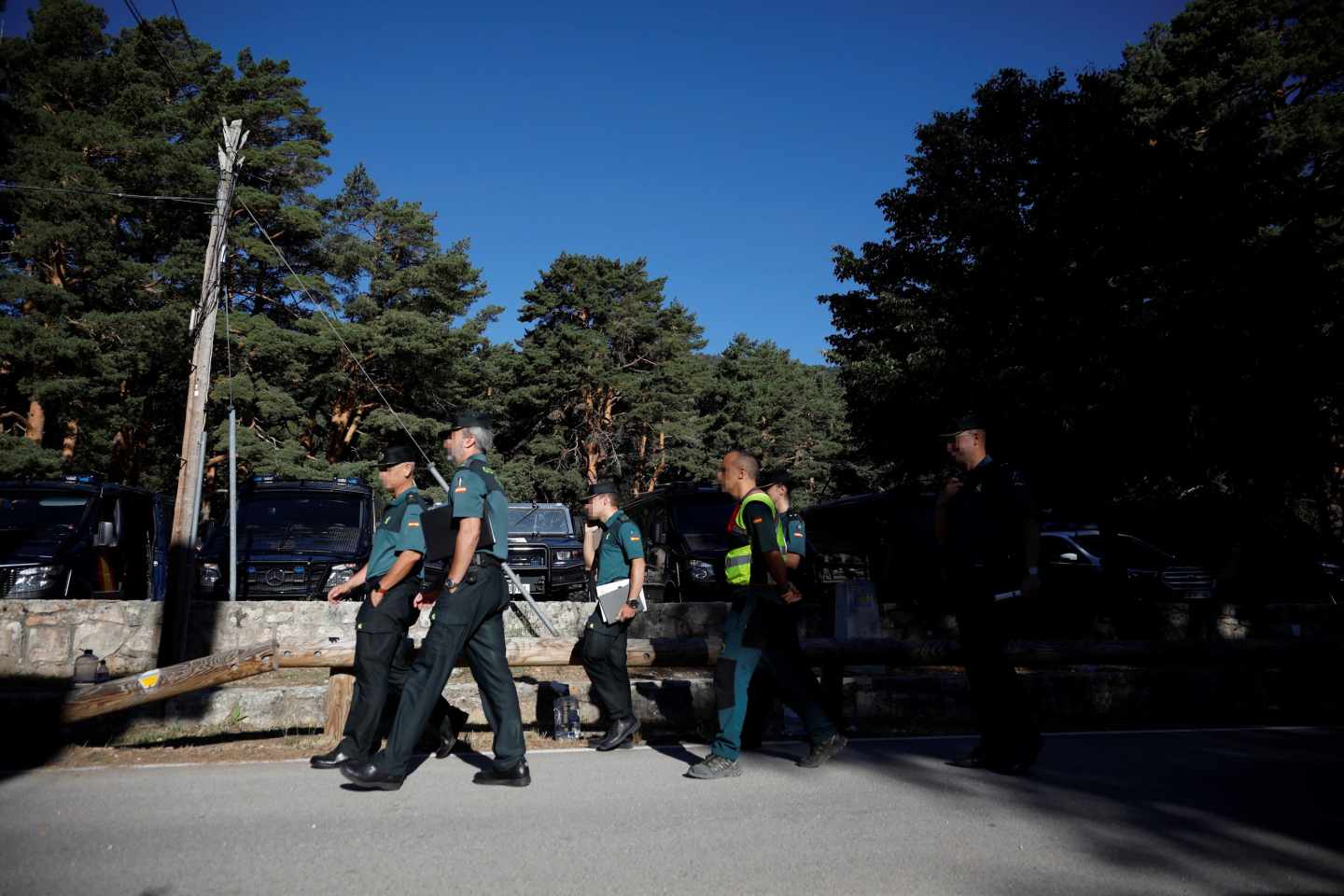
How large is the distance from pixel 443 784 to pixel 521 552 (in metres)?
11.9

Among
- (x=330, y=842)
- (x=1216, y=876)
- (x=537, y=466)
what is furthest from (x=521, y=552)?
(x=537, y=466)

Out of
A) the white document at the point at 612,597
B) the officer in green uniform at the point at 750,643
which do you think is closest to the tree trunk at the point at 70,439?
the white document at the point at 612,597

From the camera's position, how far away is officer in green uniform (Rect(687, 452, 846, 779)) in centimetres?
546

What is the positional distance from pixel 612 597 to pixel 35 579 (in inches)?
295

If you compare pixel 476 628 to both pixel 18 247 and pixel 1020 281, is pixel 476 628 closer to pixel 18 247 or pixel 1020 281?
pixel 1020 281

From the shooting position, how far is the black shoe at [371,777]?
4941 mm

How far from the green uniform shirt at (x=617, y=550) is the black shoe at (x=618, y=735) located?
1.00 m

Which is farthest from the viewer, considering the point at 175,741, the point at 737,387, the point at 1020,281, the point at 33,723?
the point at 737,387

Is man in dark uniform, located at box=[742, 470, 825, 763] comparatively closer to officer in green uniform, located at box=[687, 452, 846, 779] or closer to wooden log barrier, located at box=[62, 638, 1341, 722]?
officer in green uniform, located at box=[687, 452, 846, 779]

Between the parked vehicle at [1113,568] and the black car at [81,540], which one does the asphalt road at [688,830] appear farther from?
the parked vehicle at [1113,568]

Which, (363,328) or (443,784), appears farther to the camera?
(363,328)

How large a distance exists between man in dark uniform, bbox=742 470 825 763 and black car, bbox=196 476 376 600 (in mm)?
7128

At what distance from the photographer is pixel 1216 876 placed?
12.5 feet

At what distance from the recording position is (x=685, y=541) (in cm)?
1360
